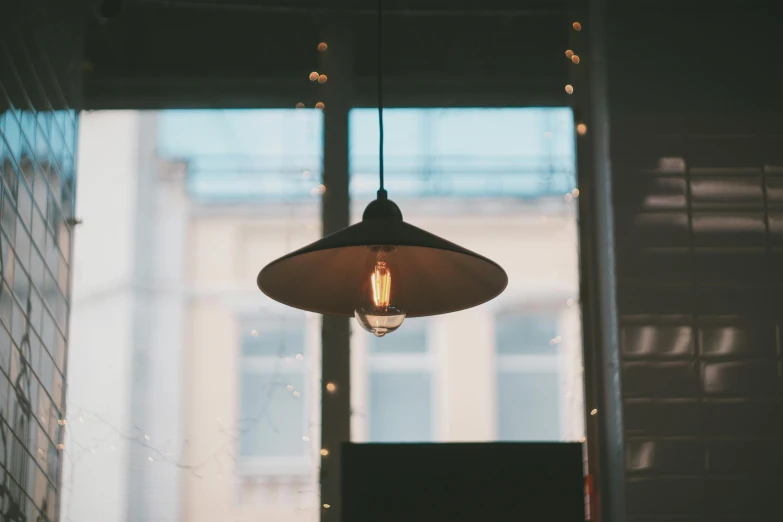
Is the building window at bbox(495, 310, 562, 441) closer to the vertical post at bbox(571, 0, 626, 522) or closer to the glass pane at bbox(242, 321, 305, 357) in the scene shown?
the vertical post at bbox(571, 0, 626, 522)

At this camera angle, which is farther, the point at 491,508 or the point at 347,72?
the point at 347,72

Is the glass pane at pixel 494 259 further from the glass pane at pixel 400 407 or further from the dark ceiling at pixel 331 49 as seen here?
the dark ceiling at pixel 331 49

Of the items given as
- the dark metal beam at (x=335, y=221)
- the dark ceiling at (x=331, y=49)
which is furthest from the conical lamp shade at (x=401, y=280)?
the dark ceiling at (x=331, y=49)

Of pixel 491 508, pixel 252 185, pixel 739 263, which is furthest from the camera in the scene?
pixel 252 185

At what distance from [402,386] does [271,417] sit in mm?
407

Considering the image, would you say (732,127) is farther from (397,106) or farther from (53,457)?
(53,457)

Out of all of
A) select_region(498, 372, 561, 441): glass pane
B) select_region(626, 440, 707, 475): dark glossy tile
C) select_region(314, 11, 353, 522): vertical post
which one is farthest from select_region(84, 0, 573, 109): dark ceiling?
select_region(626, 440, 707, 475): dark glossy tile

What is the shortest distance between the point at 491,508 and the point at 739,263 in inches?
40.7

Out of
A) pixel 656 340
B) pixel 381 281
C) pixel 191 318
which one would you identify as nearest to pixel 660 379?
pixel 656 340

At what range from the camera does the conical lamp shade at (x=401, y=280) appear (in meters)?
1.96

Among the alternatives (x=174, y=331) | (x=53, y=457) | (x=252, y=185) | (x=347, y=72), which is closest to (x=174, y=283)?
(x=174, y=331)

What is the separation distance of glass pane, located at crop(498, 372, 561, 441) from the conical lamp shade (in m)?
0.93

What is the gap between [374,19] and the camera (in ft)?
10.5

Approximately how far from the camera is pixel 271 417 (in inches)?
113
